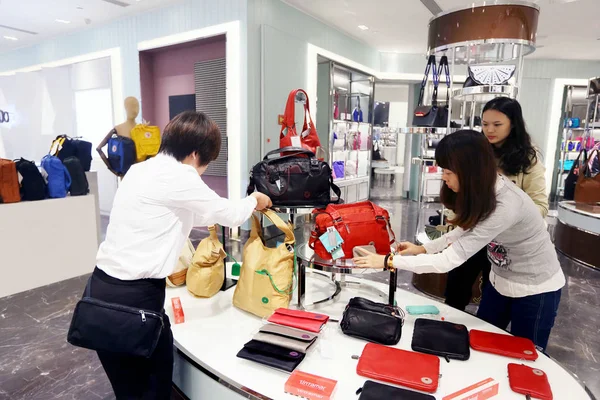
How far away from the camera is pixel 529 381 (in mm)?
1288

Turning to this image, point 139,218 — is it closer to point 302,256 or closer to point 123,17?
point 302,256

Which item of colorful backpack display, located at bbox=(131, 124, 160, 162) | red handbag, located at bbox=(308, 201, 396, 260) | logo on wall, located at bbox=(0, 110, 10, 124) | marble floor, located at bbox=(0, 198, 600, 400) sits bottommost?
marble floor, located at bbox=(0, 198, 600, 400)

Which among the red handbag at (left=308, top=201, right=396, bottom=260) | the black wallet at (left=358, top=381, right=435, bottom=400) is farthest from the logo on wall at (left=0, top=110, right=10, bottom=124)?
the black wallet at (left=358, top=381, right=435, bottom=400)

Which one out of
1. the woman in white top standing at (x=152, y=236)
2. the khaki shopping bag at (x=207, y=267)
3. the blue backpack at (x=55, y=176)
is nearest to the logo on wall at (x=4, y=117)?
the blue backpack at (x=55, y=176)

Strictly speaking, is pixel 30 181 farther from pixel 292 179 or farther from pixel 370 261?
pixel 370 261

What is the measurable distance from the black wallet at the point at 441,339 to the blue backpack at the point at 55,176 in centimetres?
365

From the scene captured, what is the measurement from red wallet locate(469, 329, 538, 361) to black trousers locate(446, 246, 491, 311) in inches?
24.7

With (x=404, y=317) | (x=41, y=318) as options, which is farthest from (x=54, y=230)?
(x=404, y=317)

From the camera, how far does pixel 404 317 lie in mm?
1780

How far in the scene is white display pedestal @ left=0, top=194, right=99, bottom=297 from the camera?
348 centimetres

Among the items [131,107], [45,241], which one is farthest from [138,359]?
[131,107]

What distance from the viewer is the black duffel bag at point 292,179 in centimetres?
212

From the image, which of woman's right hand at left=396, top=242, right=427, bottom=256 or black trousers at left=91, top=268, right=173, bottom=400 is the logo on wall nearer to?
black trousers at left=91, top=268, right=173, bottom=400

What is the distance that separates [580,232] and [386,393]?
4.48m
